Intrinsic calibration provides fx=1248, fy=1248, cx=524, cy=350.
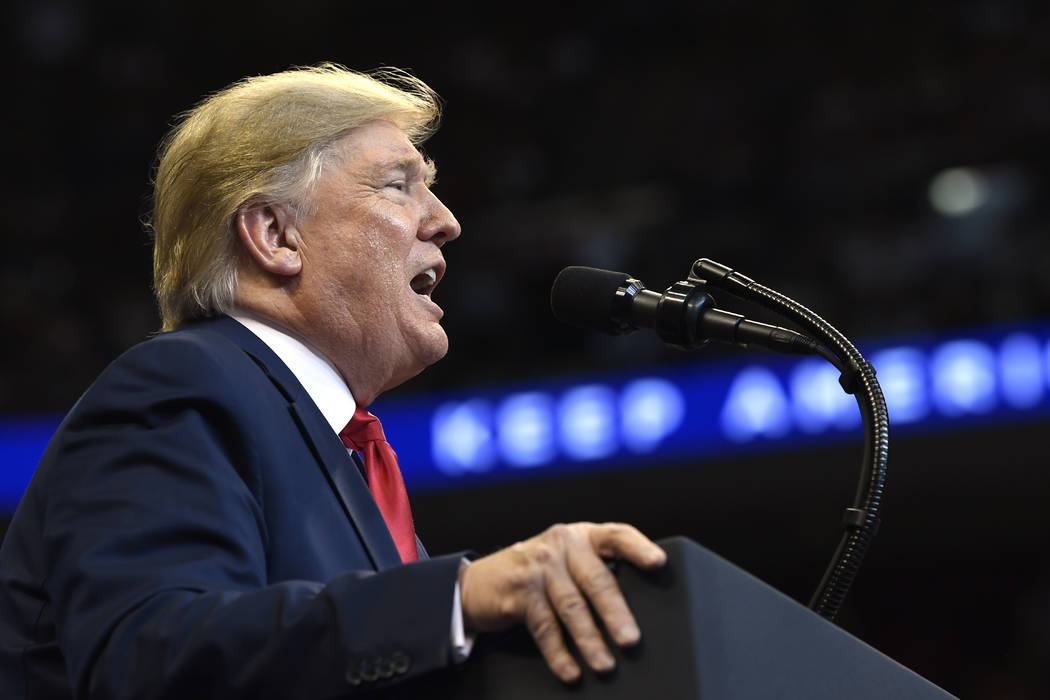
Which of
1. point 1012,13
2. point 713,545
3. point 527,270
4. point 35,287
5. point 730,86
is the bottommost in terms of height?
point 713,545

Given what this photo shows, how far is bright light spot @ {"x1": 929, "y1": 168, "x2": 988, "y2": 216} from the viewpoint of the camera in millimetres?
4949

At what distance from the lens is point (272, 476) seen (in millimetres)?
1071

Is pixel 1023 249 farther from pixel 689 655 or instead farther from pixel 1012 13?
pixel 689 655

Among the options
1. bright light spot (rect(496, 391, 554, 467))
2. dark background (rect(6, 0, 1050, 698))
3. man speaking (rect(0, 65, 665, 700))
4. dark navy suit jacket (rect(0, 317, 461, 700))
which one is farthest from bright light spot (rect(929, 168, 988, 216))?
dark navy suit jacket (rect(0, 317, 461, 700))

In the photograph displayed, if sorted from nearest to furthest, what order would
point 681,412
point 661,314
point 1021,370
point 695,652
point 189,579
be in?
point 695,652
point 189,579
point 661,314
point 1021,370
point 681,412

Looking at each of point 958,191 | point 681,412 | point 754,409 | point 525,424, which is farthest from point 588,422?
point 958,191

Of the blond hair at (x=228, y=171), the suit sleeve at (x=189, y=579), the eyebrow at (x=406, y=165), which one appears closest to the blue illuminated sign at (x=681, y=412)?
the eyebrow at (x=406, y=165)

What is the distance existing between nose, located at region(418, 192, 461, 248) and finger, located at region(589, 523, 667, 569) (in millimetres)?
757

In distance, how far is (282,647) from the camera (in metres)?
0.84

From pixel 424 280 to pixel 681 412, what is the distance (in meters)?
3.08

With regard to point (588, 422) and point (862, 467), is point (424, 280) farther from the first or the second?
point (588, 422)

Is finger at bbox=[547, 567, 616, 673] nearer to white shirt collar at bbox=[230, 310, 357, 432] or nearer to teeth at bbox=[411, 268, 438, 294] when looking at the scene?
white shirt collar at bbox=[230, 310, 357, 432]

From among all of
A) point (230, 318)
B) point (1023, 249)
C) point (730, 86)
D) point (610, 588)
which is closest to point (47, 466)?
point (230, 318)

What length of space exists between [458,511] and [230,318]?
3.41m
